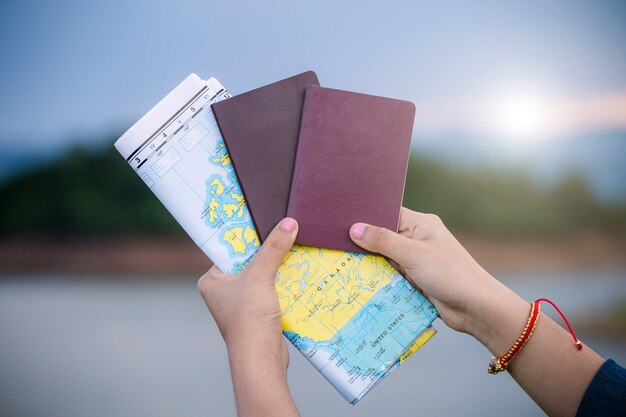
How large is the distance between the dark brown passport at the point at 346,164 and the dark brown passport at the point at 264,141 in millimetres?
36

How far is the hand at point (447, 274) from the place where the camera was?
128 cm

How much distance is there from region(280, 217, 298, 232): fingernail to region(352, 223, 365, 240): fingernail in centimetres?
15

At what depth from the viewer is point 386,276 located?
1351 mm

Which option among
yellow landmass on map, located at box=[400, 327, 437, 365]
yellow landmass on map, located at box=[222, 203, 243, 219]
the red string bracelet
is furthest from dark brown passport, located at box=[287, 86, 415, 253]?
the red string bracelet

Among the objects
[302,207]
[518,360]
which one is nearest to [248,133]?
[302,207]

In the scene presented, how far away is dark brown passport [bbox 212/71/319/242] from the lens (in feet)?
4.32

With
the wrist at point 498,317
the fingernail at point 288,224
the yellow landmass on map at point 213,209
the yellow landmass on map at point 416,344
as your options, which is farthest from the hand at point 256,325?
the wrist at point 498,317

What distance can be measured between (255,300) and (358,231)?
0.31m

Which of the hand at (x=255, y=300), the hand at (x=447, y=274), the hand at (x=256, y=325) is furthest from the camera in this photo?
the hand at (x=447, y=274)

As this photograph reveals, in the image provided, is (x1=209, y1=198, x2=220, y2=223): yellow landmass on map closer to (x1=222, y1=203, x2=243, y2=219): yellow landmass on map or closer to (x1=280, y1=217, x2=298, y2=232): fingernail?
(x1=222, y1=203, x2=243, y2=219): yellow landmass on map

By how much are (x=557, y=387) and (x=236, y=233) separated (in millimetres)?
823

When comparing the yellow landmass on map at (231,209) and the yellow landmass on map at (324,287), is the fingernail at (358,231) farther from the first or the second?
the yellow landmass on map at (231,209)

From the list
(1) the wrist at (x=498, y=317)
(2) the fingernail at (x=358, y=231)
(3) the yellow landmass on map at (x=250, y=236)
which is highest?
(3) the yellow landmass on map at (x=250, y=236)

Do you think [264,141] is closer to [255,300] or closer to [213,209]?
[213,209]
